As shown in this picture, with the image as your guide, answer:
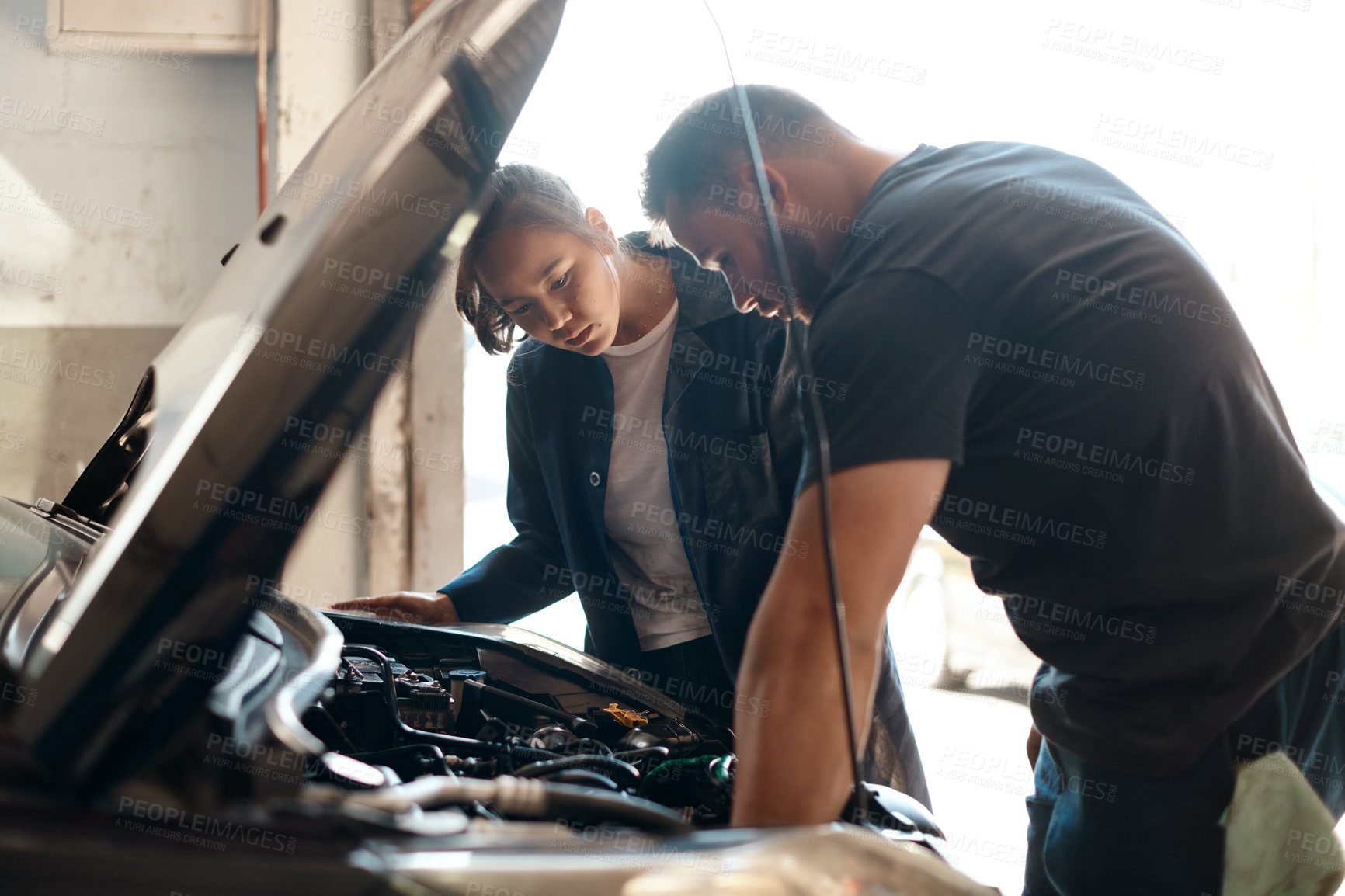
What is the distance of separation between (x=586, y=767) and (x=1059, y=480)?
0.77m

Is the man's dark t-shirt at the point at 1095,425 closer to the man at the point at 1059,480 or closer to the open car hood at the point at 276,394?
the man at the point at 1059,480

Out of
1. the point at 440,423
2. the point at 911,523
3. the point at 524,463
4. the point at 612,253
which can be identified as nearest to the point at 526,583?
the point at 524,463

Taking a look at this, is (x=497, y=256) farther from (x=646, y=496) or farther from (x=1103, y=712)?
(x=1103, y=712)

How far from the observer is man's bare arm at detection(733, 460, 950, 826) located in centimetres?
94

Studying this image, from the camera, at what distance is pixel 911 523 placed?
99 cm

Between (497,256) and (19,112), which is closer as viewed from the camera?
(497,256)

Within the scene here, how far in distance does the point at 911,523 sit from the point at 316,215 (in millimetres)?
745

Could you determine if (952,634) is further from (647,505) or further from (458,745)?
(458,745)

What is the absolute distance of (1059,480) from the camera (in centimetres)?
114

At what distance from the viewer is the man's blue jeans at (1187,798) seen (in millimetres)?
1220

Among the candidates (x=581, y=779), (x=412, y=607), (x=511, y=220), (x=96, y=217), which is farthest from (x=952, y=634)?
(x=96, y=217)

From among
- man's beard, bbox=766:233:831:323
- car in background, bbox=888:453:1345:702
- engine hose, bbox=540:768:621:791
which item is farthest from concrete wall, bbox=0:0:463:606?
engine hose, bbox=540:768:621:791

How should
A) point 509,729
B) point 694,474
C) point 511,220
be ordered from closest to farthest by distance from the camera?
point 509,729, point 511,220, point 694,474

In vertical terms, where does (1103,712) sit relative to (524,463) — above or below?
below
